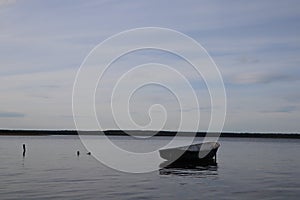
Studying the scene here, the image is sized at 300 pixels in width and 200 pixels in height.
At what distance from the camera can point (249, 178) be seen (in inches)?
1921

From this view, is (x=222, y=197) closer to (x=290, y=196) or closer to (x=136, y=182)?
(x=290, y=196)

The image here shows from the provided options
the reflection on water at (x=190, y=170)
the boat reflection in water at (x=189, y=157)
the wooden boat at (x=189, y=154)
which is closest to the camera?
the reflection on water at (x=190, y=170)

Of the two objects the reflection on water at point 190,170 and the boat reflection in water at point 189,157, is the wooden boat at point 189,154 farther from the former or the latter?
the reflection on water at point 190,170

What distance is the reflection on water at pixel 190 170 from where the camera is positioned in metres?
53.3

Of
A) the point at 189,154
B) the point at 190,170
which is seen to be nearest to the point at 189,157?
the point at 189,154

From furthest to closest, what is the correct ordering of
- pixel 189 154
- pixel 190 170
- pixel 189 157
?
1. pixel 189 157
2. pixel 189 154
3. pixel 190 170

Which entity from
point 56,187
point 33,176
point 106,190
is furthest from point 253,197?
point 33,176

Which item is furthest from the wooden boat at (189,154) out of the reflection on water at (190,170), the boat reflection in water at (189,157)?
the reflection on water at (190,170)

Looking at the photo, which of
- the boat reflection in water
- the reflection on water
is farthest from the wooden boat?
the reflection on water

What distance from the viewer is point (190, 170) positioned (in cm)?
5888

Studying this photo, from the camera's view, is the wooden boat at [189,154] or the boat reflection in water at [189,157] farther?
the wooden boat at [189,154]

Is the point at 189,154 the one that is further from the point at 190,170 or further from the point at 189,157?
the point at 190,170

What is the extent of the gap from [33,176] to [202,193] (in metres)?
19.6

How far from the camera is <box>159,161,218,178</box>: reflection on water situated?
175 ft
